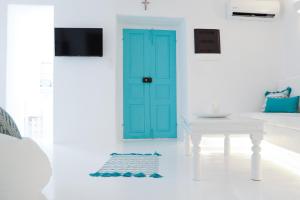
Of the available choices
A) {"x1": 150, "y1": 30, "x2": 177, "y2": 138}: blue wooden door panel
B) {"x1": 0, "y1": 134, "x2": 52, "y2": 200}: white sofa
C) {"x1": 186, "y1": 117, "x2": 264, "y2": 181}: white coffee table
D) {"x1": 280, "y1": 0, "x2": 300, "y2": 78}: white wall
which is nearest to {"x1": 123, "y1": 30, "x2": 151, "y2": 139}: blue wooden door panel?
{"x1": 150, "y1": 30, "x2": 177, "y2": 138}: blue wooden door panel

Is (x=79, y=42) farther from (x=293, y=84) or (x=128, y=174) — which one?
(x=293, y=84)

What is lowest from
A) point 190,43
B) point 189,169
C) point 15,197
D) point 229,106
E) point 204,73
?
point 189,169

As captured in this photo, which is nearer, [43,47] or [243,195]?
[243,195]

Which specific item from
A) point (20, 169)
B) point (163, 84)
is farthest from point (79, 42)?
point (20, 169)

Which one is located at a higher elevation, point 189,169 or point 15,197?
point 15,197

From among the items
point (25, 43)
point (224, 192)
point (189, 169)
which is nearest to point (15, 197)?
point (224, 192)

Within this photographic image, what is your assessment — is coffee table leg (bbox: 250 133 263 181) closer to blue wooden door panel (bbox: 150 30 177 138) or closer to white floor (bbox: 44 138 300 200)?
white floor (bbox: 44 138 300 200)

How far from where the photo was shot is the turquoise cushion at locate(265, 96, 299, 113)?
4.08 metres

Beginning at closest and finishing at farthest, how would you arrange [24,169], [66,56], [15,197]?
[15,197] < [24,169] < [66,56]

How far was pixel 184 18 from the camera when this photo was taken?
509 cm

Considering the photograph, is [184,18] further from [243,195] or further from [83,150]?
[243,195]

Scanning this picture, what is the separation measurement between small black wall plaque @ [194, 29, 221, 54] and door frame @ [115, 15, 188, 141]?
23 centimetres

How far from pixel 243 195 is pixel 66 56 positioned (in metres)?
3.73

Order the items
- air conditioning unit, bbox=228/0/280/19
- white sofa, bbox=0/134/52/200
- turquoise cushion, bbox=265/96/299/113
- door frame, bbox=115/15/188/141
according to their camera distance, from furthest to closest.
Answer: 1. door frame, bbox=115/15/188/141
2. air conditioning unit, bbox=228/0/280/19
3. turquoise cushion, bbox=265/96/299/113
4. white sofa, bbox=0/134/52/200
